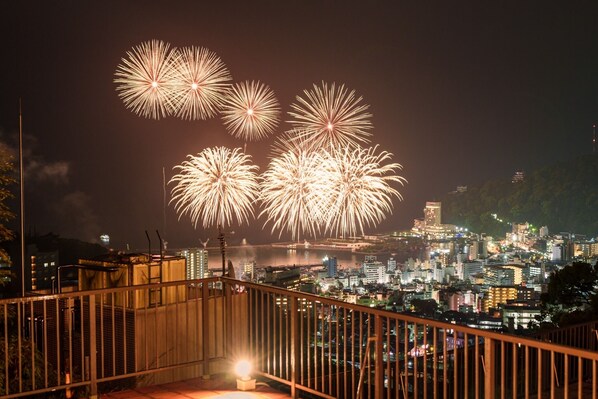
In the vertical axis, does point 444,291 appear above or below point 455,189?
below

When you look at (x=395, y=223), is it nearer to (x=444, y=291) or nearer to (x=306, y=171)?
(x=444, y=291)

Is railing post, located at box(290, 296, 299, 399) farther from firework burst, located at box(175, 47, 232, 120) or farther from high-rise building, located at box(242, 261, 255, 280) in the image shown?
high-rise building, located at box(242, 261, 255, 280)

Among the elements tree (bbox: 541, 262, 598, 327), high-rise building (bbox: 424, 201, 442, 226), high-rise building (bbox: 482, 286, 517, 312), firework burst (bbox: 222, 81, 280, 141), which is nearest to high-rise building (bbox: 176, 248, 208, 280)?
firework burst (bbox: 222, 81, 280, 141)

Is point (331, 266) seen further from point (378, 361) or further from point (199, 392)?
point (378, 361)

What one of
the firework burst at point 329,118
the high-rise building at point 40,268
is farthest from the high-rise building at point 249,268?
the firework burst at point 329,118

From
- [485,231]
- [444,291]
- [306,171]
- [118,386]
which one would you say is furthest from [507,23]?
[118,386]

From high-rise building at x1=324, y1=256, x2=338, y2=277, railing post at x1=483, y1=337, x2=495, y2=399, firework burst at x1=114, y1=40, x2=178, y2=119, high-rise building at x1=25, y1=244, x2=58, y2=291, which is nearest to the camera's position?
railing post at x1=483, y1=337, x2=495, y2=399

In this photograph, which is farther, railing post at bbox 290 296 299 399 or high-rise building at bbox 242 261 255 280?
high-rise building at bbox 242 261 255 280
